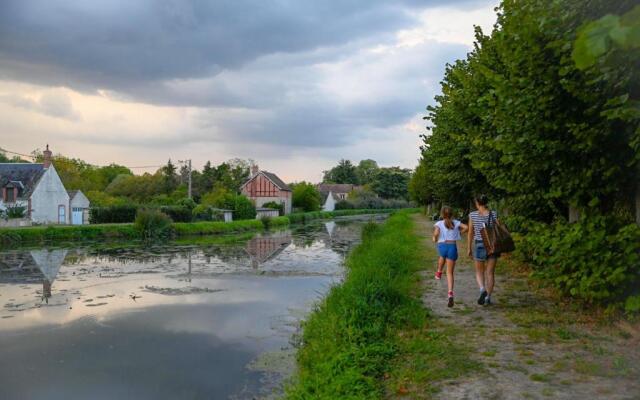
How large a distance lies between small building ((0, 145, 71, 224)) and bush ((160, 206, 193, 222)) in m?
9.92

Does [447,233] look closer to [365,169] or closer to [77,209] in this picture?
[77,209]

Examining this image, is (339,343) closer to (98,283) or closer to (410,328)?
(410,328)

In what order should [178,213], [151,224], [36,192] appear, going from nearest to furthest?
[151,224] < [36,192] < [178,213]

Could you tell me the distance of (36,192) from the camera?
43.1 meters

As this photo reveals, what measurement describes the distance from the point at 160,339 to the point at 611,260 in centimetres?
794

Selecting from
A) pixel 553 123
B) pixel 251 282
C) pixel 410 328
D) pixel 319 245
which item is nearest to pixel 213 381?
pixel 410 328

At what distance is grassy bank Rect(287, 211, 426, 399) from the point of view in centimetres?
581

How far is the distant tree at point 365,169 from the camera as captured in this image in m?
135

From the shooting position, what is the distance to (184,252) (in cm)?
2734

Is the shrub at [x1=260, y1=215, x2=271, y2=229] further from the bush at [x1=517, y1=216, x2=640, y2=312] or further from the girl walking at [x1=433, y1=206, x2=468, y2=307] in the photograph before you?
the bush at [x1=517, y1=216, x2=640, y2=312]

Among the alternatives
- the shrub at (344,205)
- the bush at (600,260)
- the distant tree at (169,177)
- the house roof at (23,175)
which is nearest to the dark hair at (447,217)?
the bush at (600,260)

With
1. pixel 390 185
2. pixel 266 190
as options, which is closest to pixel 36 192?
pixel 266 190

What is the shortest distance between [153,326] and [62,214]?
39271 mm

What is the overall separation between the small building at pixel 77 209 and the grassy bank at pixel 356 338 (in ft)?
139
